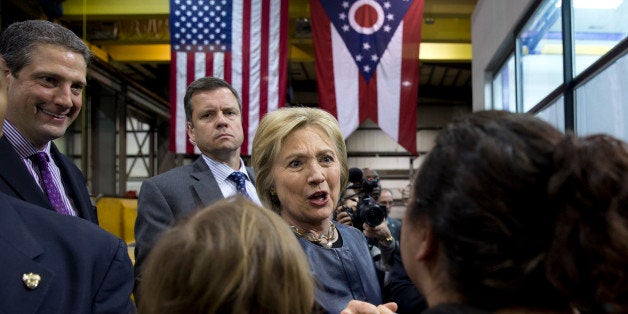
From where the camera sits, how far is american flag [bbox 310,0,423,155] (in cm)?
536

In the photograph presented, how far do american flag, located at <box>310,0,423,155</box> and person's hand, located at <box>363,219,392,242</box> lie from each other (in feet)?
11.2

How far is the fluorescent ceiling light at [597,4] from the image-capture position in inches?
133

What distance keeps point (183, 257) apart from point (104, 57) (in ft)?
29.5

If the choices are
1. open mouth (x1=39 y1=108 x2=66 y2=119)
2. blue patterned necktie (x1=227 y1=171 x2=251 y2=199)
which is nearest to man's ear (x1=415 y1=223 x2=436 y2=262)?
open mouth (x1=39 y1=108 x2=66 y2=119)

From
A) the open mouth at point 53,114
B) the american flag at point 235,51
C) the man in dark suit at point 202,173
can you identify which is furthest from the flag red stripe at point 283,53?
the open mouth at point 53,114

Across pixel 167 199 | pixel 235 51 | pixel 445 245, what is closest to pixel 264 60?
pixel 235 51

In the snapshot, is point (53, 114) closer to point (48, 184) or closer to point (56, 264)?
point (48, 184)

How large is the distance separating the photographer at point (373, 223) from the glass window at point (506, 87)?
3.82m

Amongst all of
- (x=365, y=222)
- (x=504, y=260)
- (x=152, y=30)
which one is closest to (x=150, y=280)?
(x=504, y=260)

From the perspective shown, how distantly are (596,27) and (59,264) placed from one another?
12.2 feet

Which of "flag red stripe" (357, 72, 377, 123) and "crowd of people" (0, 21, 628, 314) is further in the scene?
"flag red stripe" (357, 72, 377, 123)

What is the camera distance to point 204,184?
2193 mm

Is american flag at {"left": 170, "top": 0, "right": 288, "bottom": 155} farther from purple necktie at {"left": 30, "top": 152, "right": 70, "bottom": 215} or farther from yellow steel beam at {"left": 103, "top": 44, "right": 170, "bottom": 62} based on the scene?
yellow steel beam at {"left": 103, "top": 44, "right": 170, "bottom": 62}

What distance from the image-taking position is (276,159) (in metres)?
1.61
